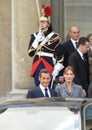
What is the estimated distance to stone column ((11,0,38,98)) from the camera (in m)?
11.4

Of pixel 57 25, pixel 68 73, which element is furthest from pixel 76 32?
pixel 57 25

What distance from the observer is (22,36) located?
1147cm

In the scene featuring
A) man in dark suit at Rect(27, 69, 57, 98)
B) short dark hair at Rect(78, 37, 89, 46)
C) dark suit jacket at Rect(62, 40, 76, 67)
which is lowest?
man in dark suit at Rect(27, 69, 57, 98)

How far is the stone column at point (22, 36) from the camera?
11.4m

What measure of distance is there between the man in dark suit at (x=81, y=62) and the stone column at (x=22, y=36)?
2.19 metres

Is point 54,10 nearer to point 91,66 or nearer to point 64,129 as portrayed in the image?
point 91,66

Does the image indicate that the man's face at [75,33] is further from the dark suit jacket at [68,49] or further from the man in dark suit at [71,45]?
the dark suit jacket at [68,49]

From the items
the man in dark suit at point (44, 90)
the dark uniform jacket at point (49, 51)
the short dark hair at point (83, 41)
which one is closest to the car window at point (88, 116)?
the man in dark suit at point (44, 90)

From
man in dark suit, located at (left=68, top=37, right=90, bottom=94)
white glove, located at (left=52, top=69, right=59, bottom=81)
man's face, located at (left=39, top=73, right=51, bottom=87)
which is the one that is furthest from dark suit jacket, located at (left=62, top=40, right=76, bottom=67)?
man's face, located at (left=39, top=73, right=51, bottom=87)

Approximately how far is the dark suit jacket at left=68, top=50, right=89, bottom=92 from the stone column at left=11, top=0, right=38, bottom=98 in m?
2.17

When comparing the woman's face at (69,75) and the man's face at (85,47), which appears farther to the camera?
the man's face at (85,47)

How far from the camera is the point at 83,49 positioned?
30.4 ft

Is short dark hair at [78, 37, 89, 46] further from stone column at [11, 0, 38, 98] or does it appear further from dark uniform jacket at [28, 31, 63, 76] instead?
stone column at [11, 0, 38, 98]

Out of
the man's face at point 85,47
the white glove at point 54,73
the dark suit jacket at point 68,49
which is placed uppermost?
the man's face at point 85,47
